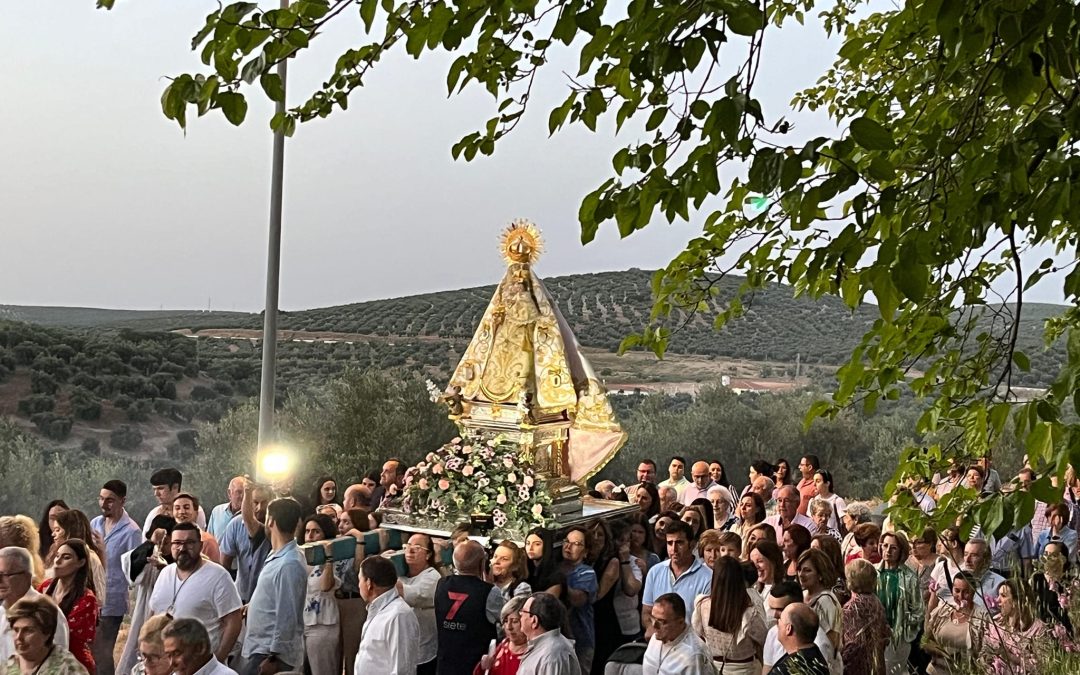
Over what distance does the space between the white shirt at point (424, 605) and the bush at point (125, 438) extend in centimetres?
921

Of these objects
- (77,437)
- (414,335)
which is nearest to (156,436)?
(77,437)

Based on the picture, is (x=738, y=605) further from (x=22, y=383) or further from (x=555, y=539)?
(x=22, y=383)

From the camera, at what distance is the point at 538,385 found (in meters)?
11.9

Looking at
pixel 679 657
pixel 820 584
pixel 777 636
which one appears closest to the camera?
pixel 679 657

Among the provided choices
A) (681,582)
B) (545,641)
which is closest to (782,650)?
(545,641)

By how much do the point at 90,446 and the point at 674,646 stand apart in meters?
11.3

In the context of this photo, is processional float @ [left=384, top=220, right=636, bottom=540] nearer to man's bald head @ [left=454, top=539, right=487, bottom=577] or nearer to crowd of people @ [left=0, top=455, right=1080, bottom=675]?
crowd of people @ [left=0, top=455, right=1080, bottom=675]

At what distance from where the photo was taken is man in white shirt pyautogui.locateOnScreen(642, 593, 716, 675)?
620cm

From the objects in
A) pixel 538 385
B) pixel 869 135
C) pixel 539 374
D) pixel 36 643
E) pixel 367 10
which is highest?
pixel 367 10

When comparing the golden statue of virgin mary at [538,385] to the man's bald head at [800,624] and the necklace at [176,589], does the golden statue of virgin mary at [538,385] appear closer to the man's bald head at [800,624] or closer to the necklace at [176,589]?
the necklace at [176,589]

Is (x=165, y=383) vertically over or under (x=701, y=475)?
over

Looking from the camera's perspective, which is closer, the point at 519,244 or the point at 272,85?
the point at 272,85

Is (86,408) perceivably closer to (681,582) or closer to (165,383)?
Answer: (165,383)

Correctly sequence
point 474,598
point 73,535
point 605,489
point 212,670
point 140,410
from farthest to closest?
point 140,410, point 605,489, point 73,535, point 474,598, point 212,670
